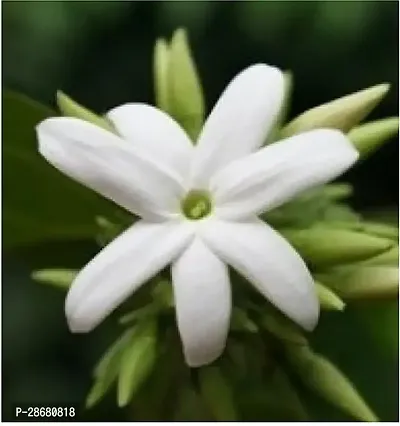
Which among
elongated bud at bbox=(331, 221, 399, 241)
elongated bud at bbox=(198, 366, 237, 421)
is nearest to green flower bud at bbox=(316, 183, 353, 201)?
elongated bud at bbox=(331, 221, 399, 241)

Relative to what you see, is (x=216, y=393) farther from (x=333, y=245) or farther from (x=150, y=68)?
(x=150, y=68)

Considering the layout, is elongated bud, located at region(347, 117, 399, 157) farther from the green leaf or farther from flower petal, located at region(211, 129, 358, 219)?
the green leaf

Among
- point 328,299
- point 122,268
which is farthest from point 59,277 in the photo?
point 328,299

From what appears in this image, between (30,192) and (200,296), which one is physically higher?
(30,192)

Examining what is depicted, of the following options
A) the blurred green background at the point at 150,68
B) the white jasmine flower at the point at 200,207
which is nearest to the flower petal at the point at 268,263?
the white jasmine flower at the point at 200,207

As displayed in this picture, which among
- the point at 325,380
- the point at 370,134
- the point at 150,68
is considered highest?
the point at 150,68

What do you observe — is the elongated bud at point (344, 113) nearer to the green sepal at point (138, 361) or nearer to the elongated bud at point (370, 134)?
the elongated bud at point (370, 134)

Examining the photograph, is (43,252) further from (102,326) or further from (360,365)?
(360,365)
